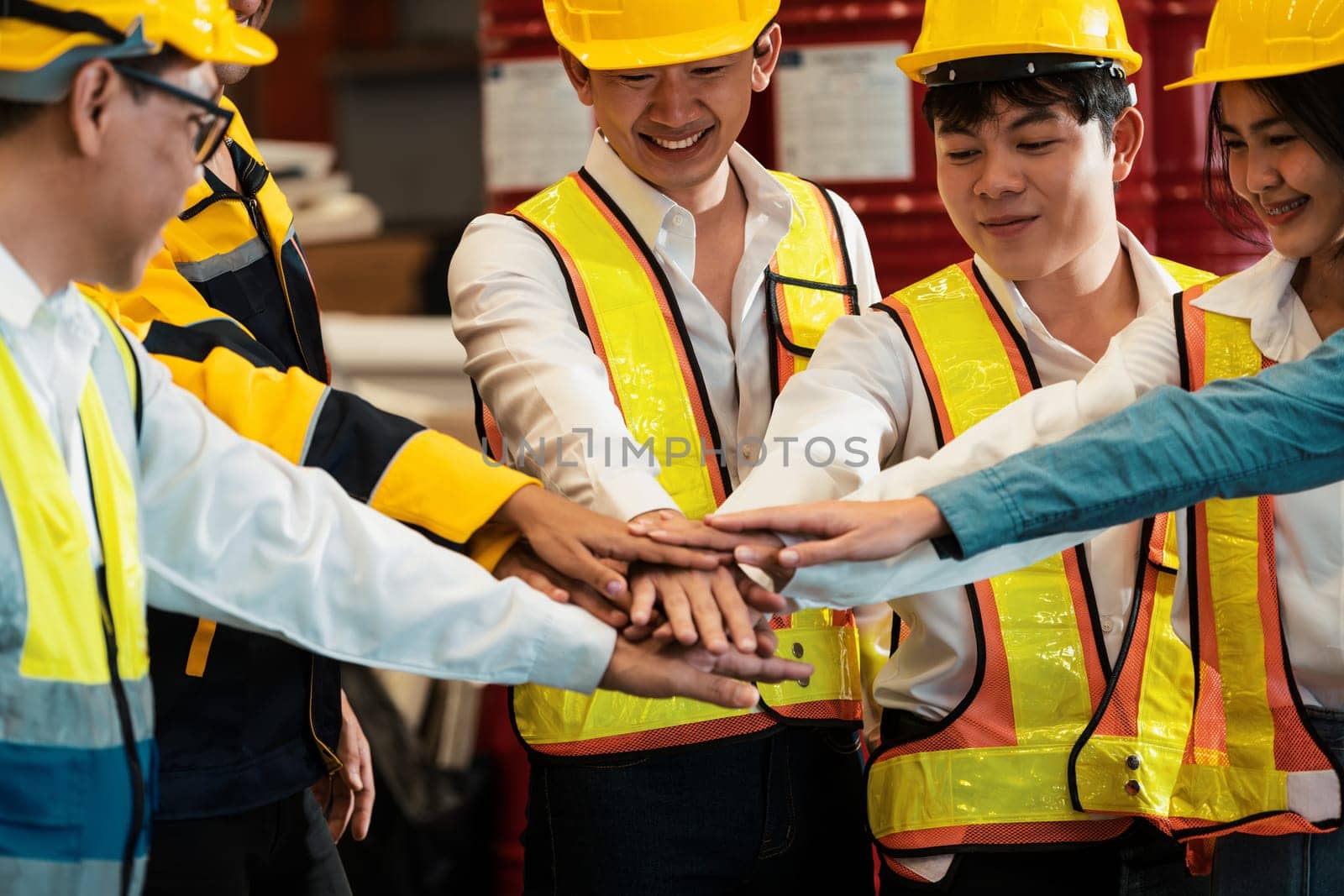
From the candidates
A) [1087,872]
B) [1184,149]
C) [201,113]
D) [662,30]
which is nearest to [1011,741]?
[1087,872]

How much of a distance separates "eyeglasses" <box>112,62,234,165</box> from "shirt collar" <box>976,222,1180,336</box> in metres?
1.00

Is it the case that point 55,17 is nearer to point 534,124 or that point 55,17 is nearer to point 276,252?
point 276,252

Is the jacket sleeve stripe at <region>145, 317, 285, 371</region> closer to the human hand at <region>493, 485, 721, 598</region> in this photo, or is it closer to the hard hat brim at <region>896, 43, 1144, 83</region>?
the human hand at <region>493, 485, 721, 598</region>

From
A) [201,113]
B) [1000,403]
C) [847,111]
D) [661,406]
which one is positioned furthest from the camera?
[847,111]

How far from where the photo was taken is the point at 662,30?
6.70 feet

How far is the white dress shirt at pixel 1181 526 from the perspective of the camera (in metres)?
1.67

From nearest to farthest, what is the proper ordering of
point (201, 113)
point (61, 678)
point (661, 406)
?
point (61, 678) < point (201, 113) < point (661, 406)

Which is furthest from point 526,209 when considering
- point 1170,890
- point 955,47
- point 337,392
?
point 1170,890

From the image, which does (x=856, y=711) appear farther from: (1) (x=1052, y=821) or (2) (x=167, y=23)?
(2) (x=167, y=23)

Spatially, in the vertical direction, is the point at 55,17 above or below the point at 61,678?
above

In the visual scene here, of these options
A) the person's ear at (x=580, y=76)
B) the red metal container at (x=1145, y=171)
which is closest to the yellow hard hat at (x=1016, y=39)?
the person's ear at (x=580, y=76)

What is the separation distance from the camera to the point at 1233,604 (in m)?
1.70

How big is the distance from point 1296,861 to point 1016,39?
1.02 metres

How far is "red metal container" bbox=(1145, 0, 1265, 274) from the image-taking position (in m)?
3.17
